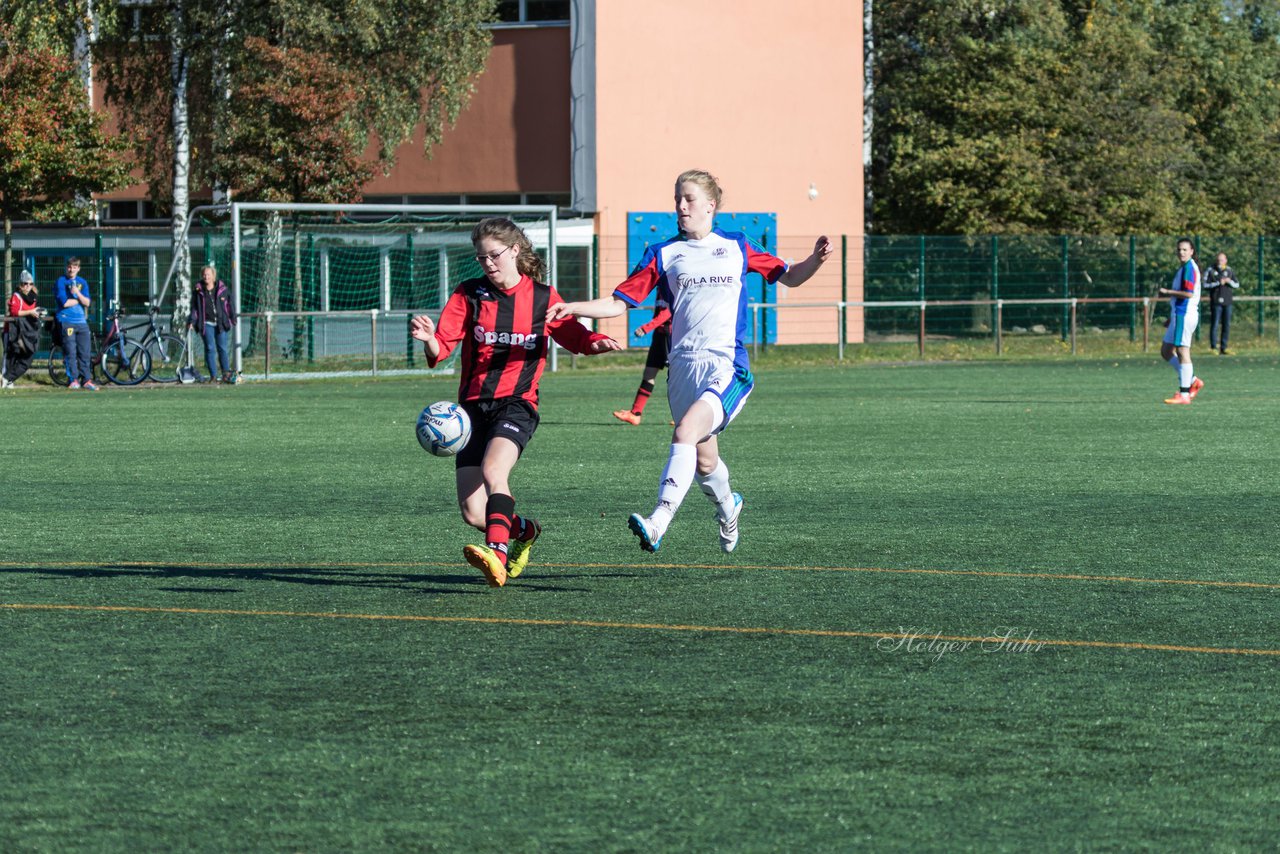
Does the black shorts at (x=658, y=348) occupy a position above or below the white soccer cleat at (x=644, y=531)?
above

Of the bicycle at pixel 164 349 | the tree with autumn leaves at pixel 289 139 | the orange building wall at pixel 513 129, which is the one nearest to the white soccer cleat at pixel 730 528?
the bicycle at pixel 164 349

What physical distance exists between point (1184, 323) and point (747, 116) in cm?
1930

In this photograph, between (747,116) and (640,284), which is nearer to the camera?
(640,284)

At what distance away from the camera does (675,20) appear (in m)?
38.9

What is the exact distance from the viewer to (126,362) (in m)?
27.3

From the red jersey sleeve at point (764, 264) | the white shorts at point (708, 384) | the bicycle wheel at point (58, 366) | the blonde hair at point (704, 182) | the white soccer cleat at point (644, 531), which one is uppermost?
the blonde hair at point (704, 182)

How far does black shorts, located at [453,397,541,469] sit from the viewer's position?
8414 mm

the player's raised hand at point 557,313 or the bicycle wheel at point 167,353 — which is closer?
the player's raised hand at point 557,313

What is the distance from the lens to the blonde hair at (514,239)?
838 centimetres

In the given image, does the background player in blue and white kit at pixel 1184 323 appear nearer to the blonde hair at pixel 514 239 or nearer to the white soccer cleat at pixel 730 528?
the white soccer cleat at pixel 730 528

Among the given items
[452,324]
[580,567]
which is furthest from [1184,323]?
[452,324]

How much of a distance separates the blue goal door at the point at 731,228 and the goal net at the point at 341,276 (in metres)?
3.01

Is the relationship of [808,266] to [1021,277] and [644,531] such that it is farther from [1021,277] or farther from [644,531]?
[1021,277]

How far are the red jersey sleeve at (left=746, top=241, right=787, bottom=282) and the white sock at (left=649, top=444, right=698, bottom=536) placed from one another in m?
1.04
